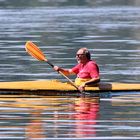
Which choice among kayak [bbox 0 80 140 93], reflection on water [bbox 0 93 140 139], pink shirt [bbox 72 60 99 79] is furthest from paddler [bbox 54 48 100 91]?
reflection on water [bbox 0 93 140 139]

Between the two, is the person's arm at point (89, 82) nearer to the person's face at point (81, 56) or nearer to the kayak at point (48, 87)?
the kayak at point (48, 87)

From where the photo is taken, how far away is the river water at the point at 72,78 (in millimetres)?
17438

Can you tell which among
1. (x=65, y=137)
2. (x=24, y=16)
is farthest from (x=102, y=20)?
(x=65, y=137)

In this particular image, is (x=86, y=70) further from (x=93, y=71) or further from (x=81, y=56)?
(x=81, y=56)

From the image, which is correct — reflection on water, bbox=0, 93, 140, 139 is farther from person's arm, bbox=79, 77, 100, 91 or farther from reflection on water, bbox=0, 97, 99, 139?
person's arm, bbox=79, 77, 100, 91

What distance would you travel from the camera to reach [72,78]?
28.7 m

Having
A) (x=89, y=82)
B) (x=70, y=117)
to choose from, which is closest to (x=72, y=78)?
(x=89, y=82)

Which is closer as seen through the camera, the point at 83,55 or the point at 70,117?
the point at 70,117

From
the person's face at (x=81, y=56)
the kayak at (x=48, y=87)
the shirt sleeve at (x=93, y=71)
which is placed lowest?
the kayak at (x=48, y=87)

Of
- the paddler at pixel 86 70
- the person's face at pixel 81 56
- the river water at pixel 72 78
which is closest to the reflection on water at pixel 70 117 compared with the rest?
the river water at pixel 72 78

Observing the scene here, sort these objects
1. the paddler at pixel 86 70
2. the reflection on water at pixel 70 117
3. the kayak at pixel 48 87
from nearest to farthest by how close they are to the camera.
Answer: the reflection on water at pixel 70 117 → the kayak at pixel 48 87 → the paddler at pixel 86 70

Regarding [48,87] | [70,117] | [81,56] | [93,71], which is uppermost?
[81,56]

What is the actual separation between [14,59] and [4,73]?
5489 millimetres

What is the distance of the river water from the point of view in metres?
17.4
